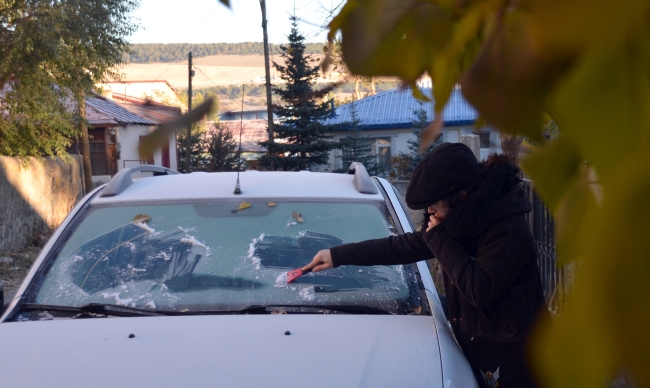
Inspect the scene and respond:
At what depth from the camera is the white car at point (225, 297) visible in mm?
2107

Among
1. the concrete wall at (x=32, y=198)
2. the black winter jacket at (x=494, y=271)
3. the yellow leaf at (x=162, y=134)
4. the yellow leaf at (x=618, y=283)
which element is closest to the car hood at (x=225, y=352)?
the black winter jacket at (x=494, y=271)

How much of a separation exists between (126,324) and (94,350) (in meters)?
0.23

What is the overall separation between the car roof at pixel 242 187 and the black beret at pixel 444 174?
86cm

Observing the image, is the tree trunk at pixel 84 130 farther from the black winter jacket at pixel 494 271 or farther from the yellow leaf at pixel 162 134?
the yellow leaf at pixel 162 134

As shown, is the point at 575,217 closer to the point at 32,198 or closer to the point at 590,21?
the point at 590,21

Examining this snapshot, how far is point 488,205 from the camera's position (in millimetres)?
2311

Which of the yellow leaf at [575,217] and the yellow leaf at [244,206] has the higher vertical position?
the yellow leaf at [575,217]

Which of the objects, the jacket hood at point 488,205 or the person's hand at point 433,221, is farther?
the person's hand at point 433,221

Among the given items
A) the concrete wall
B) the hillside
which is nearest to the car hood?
the hillside

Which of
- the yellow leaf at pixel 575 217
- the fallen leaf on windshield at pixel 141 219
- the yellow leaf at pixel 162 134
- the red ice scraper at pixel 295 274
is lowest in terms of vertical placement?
the red ice scraper at pixel 295 274

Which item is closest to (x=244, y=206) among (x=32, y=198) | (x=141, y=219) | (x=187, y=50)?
(x=141, y=219)

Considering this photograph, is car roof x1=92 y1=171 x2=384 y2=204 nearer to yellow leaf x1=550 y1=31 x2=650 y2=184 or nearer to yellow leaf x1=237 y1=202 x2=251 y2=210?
yellow leaf x1=237 y1=202 x2=251 y2=210

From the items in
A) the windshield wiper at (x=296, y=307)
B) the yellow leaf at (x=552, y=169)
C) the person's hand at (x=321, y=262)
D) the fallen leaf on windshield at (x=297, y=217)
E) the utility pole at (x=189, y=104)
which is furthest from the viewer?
the fallen leaf on windshield at (x=297, y=217)

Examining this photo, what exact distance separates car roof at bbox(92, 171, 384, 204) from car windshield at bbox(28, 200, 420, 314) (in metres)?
0.05
